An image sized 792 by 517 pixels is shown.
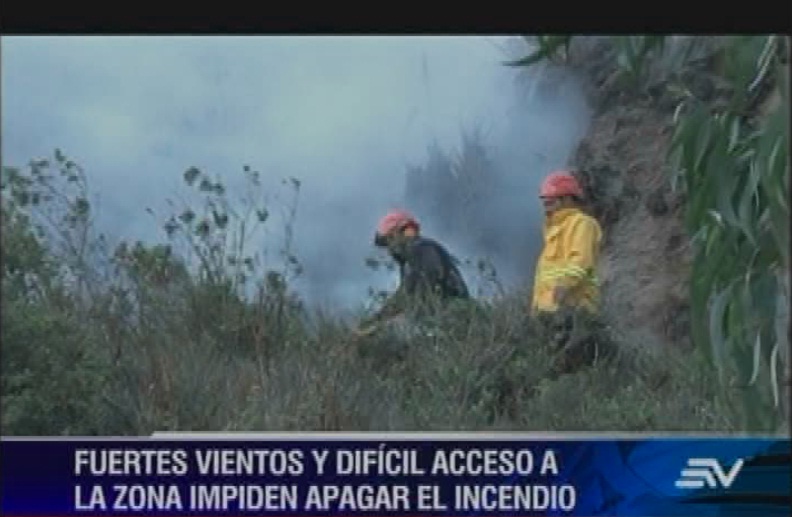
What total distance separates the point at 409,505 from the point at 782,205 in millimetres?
1364

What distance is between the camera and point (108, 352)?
17.6ft

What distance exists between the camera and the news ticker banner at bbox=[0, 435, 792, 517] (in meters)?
5.35

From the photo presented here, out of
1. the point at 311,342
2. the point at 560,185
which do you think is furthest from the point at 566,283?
the point at 311,342

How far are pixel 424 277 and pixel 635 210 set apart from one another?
630 millimetres

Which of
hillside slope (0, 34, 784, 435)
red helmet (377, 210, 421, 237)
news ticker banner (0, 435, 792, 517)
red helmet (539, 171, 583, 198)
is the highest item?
red helmet (539, 171, 583, 198)

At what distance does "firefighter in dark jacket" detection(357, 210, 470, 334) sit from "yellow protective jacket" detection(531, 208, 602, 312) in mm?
224

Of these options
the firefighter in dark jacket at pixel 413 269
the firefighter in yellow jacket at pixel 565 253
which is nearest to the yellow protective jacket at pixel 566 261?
the firefighter in yellow jacket at pixel 565 253

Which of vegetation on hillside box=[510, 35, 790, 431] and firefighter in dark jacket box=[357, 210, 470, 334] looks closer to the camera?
vegetation on hillside box=[510, 35, 790, 431]

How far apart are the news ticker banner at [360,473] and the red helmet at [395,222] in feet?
1.92

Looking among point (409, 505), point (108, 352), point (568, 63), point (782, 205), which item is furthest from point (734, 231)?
point (108, 352)

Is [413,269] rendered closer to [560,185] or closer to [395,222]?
[395,222]

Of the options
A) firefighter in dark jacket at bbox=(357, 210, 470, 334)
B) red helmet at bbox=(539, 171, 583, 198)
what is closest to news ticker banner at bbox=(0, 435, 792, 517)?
firefighter in dark jacket at bbox=(357, 210, 470, 334)

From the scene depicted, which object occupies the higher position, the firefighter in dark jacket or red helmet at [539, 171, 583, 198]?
red helmet at [539, 171, 583, 198]

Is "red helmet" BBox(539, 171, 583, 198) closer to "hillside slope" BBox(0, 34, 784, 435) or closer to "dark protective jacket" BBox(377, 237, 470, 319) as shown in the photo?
"hillside slope" BBox(0, 34, 784, 435)
